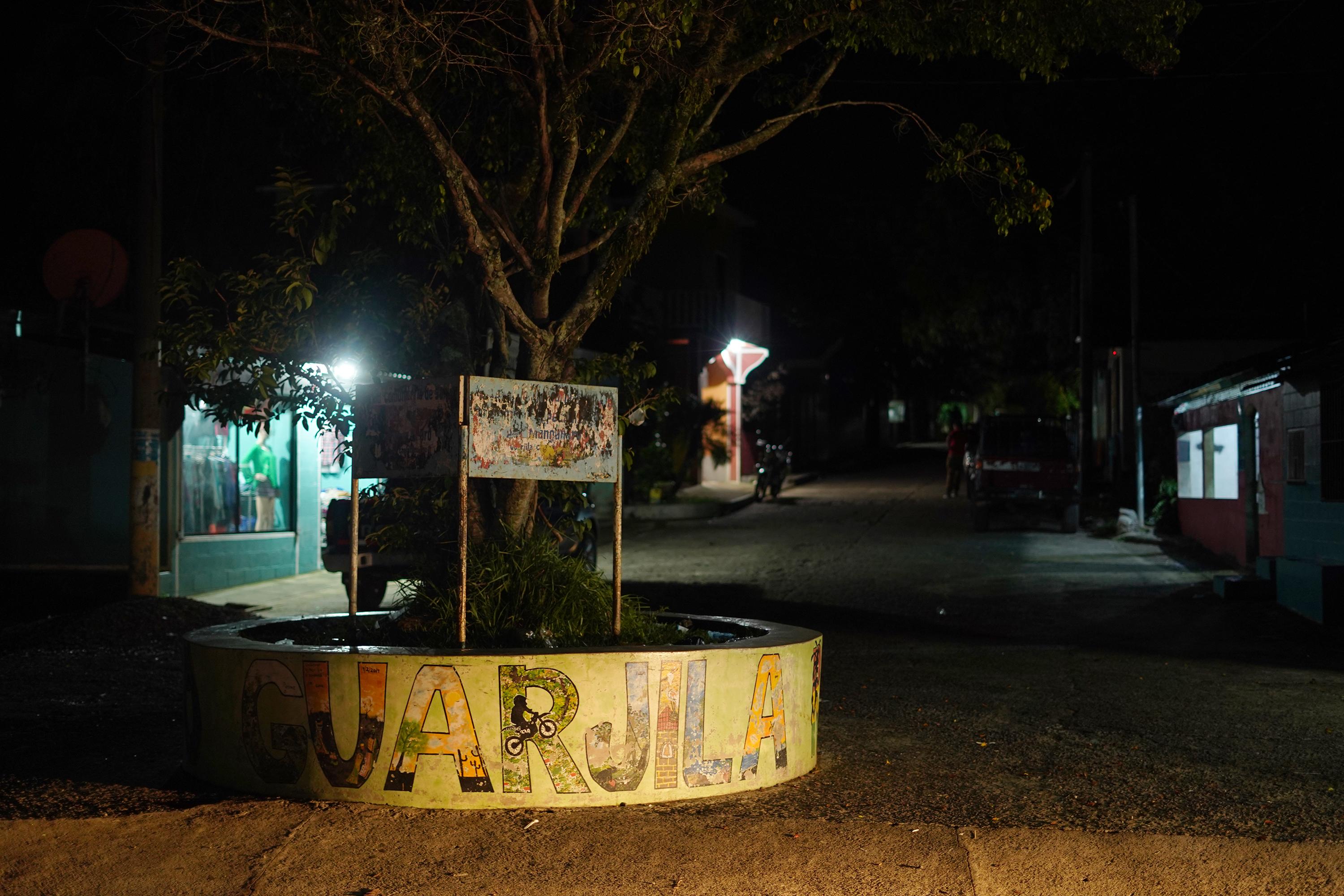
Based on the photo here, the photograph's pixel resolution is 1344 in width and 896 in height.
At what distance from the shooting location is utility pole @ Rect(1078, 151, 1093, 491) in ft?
95.2

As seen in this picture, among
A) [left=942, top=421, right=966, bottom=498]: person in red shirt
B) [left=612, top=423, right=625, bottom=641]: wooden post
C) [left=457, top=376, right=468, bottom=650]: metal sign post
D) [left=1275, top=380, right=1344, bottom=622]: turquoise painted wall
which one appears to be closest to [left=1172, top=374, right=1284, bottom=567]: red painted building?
[left=1275, top=380, right=1344, bottom=622]: turquoise painted wall

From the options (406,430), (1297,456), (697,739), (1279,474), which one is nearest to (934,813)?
(697,739)

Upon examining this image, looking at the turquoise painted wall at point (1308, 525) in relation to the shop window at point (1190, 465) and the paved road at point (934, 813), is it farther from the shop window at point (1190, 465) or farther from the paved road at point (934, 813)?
the shop window at point (1190, 465)

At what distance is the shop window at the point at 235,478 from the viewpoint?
50.6 ft

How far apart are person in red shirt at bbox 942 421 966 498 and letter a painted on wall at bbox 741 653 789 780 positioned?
82.7 ft

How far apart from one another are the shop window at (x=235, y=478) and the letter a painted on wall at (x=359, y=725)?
9481mm

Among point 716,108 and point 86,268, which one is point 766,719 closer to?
point 716,108

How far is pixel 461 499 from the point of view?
659 centimetres

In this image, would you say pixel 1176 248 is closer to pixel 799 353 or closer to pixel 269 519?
pixel 799 353

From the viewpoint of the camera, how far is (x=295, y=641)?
7.51 m

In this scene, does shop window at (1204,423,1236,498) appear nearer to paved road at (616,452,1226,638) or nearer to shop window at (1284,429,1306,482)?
paved road at (616,452,1226,638)

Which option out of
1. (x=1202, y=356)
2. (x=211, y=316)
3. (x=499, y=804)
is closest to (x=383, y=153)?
(x=211, y=316)

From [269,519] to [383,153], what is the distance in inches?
323

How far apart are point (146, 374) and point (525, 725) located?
807 centimetres
